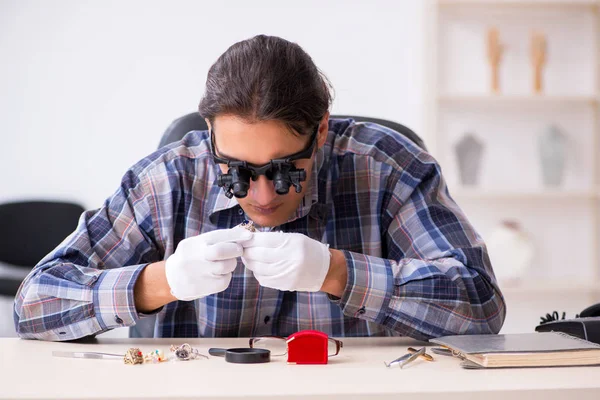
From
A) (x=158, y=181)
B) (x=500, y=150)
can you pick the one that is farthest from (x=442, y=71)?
(x=158, y=181)

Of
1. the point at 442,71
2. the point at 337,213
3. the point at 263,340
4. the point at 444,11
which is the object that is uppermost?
the point at 444,11

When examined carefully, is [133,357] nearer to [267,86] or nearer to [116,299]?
[116,299]

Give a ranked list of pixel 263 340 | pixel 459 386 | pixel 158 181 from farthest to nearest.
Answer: pixel 158 181 < pixel 263 340 < pixel 459 386

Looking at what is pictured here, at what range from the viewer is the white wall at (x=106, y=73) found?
12.1 feet

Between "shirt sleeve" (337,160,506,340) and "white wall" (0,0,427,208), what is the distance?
2.16 metres

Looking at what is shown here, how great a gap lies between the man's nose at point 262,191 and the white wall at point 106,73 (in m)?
2.40

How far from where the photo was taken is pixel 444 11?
367 cm

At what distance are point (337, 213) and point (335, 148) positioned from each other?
16cm

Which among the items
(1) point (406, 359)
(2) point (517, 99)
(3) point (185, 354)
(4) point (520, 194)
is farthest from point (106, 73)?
(1) point (406, 359)

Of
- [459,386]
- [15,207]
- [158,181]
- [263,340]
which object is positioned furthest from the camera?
[15,207]

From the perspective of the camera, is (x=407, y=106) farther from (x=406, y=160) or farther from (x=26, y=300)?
(x=26, y=300)

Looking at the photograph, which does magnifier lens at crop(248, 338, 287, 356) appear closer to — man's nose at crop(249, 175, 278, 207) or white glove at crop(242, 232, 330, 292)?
white glove at crop(242, 232, 330, 292)

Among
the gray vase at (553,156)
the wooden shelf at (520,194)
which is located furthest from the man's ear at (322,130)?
the gray vase at (553,156)

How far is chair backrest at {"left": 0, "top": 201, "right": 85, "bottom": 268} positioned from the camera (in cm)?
354
